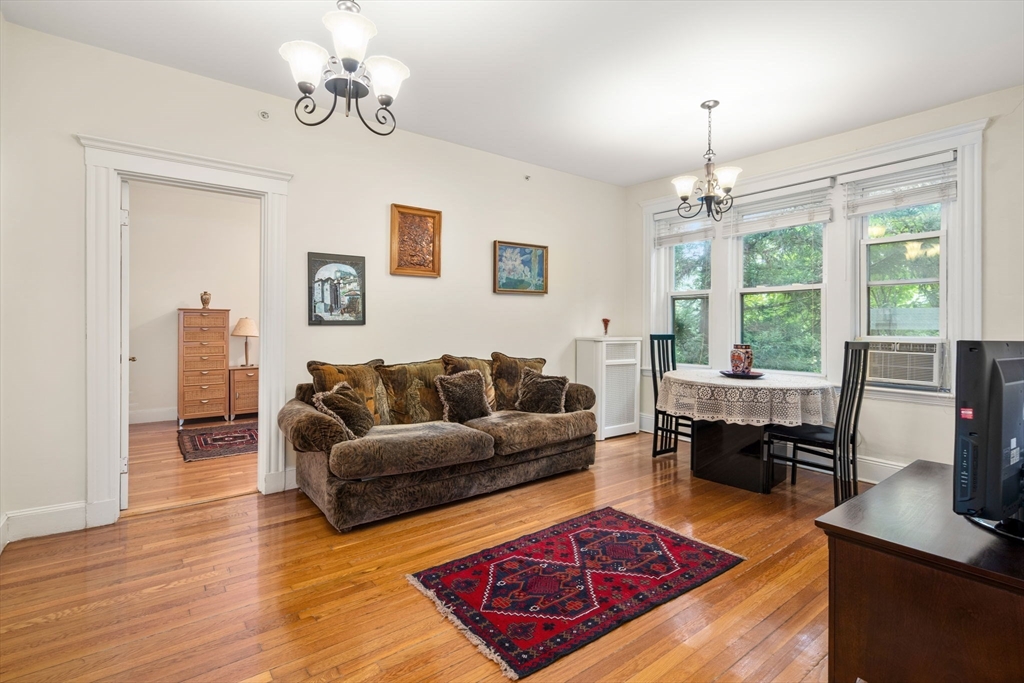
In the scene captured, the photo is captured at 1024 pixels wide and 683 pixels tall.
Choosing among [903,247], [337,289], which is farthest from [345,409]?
[903,247]

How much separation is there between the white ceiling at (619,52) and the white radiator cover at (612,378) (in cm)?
217

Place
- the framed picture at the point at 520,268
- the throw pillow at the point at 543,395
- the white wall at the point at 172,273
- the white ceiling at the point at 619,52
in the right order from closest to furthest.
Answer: the white ceiling at the point at 619,52
the throw pillow at the point at 543,395
the framed picture at the point at 520,268
the white wall at the point at 172,273

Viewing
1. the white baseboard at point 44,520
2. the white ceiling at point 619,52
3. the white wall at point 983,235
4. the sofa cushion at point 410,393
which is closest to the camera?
the white ceiling at point 619,52

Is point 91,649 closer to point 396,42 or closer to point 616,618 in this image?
point 616,618

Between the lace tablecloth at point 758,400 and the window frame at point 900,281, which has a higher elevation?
the window frame at point 900,281

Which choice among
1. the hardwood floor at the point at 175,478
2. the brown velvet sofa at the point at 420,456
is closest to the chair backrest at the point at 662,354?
the brown velvet sofa at the point at 420,456

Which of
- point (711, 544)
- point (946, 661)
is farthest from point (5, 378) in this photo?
point (946, 661)

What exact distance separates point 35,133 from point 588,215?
451cm

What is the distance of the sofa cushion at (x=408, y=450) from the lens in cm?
282

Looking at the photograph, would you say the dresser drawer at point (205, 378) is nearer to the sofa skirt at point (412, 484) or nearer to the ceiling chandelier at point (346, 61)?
the sofa skirt at point (412, 484)

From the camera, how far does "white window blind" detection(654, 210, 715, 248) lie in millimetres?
5078

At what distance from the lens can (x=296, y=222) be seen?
11.8 ft

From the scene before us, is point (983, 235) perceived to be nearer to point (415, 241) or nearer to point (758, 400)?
point (758, 400)

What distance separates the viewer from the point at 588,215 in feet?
18.1
